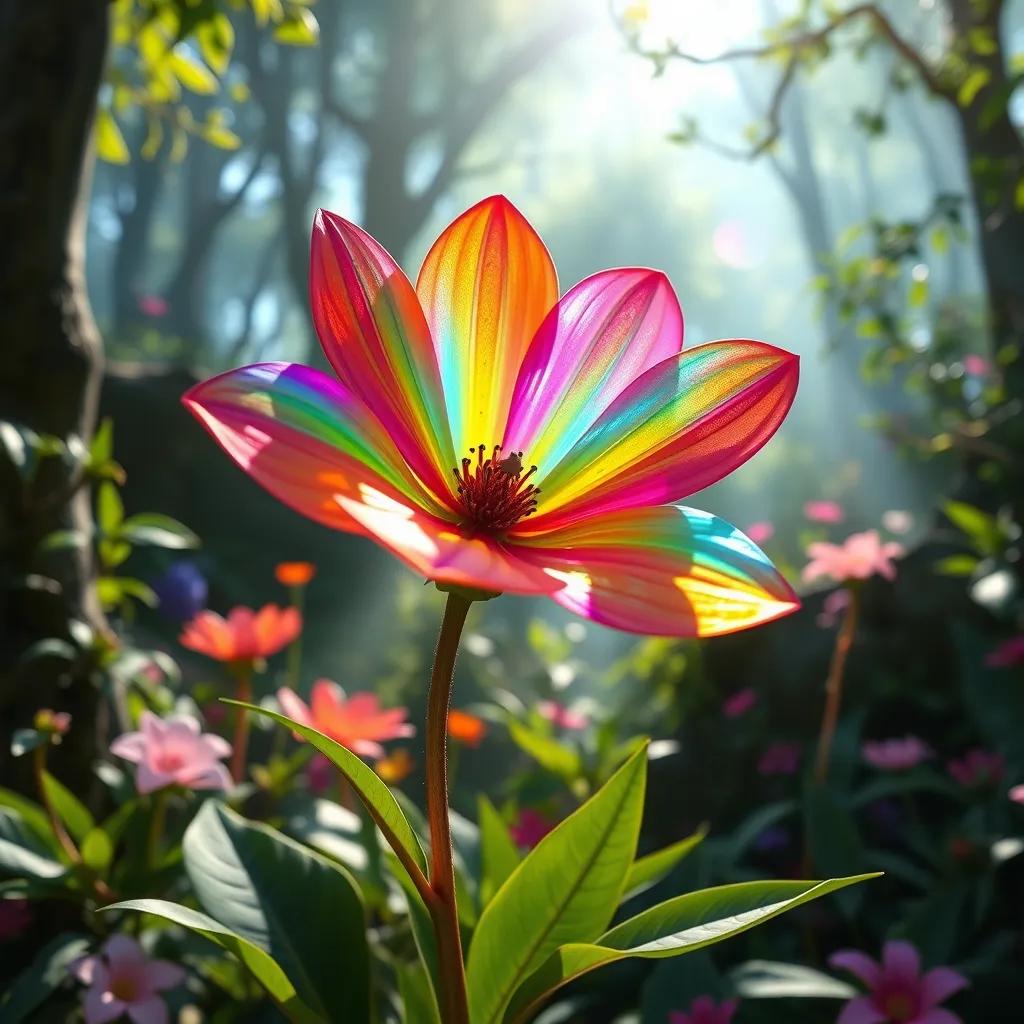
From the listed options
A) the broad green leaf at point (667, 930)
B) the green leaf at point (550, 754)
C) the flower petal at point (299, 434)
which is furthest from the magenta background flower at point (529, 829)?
the flower petal at point (299, 434)

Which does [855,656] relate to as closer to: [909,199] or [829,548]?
[829,548]

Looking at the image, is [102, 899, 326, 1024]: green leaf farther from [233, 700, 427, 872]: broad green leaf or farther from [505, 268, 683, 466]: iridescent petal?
[505, 268, 683, 466]: iridescent petal

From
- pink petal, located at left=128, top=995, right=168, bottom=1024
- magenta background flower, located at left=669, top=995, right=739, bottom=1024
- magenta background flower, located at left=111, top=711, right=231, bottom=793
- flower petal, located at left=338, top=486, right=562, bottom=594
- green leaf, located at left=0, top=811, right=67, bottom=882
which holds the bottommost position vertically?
pink petal, located at left=128, top=995, right=168, bottom=1024

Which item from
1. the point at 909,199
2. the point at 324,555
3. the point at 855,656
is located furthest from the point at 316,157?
the point at 909,199

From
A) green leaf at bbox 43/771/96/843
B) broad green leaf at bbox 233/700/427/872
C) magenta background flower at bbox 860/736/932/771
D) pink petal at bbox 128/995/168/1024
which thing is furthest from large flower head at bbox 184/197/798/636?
magenta background flower at bbox 860/736/932/771

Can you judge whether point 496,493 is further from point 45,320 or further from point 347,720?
point 45,320

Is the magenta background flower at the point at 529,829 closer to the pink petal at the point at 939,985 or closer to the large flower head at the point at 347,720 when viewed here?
the large flower head at the point at 347,720

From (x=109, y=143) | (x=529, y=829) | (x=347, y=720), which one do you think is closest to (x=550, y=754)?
(x=529, y=829)
